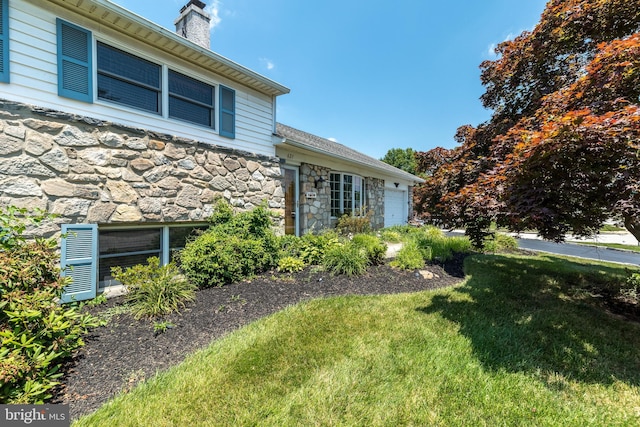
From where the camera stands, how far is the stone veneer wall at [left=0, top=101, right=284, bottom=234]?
365 centimetres

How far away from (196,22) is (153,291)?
6.35 m

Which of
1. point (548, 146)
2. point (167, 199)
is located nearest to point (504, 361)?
point (548, 146)

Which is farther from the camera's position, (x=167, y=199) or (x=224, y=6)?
(x=224, y=6)

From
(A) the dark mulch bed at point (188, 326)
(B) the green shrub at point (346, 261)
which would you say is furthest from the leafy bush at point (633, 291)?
(B) the green shrub at point (346, 261)

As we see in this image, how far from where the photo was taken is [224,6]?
6.60m

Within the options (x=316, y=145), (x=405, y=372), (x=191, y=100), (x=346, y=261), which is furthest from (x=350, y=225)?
(x=405, y=372)

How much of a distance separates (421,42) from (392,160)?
21.3 metres

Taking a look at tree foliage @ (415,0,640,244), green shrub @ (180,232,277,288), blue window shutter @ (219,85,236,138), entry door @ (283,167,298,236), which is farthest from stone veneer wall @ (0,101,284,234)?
tree foliage @ (415,0,640,244)

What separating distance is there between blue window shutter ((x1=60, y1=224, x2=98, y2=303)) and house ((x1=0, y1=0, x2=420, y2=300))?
0.05ft

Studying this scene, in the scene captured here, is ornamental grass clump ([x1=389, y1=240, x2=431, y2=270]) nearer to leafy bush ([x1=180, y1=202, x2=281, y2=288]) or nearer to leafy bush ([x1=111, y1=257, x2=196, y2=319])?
leafy bush ([x1=180, y1=202, x2=281, y2=288])

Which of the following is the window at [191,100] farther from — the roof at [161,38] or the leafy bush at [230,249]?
the leafy bush at [230,249]

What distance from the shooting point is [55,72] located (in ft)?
12.9

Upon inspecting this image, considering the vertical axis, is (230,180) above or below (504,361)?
above

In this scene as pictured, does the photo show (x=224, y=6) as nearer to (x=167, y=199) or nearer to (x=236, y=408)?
(x=167, y=199)
